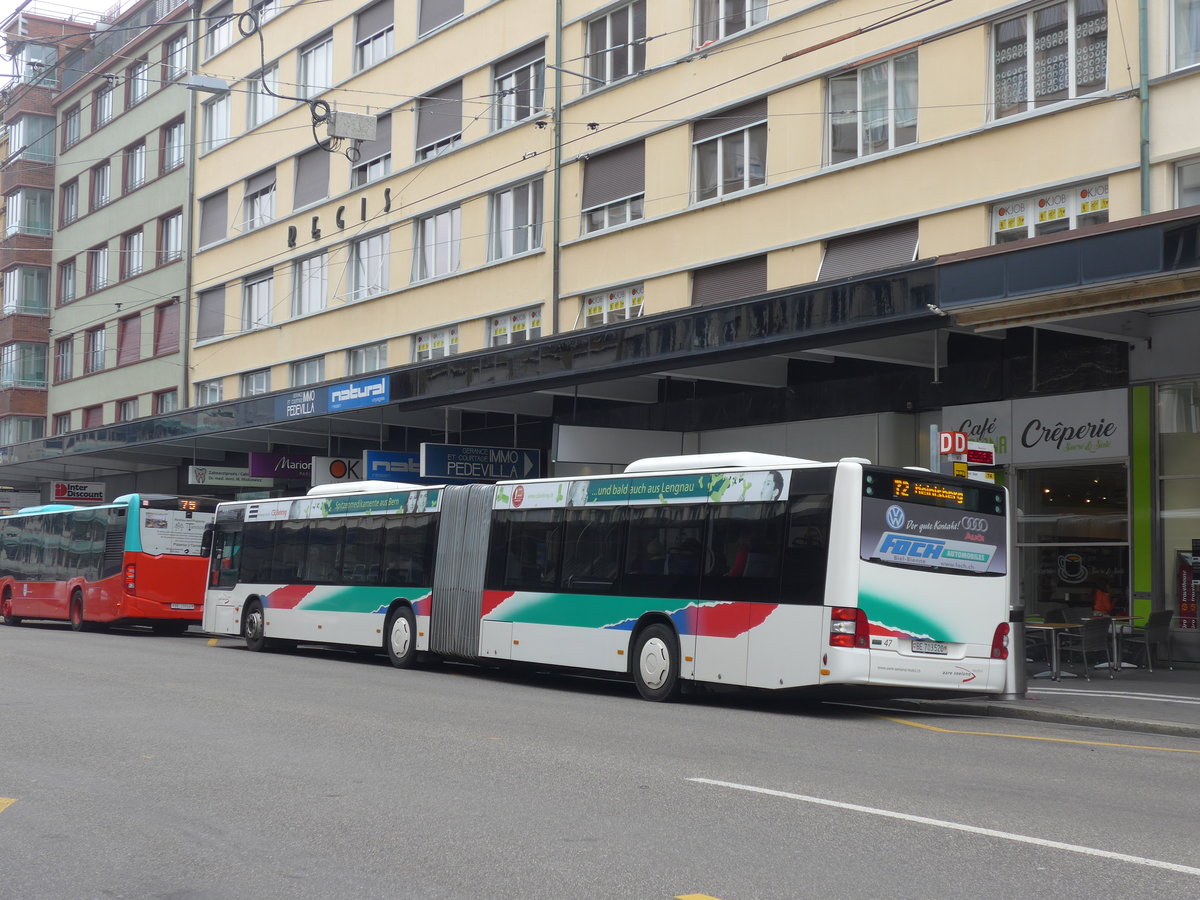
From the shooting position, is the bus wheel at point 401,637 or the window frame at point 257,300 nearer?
the bus wheel at point 401,637

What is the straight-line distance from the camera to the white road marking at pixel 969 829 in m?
6.62

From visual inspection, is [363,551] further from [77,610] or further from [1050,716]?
[77,610]

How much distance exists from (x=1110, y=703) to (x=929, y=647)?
2327 millimetres

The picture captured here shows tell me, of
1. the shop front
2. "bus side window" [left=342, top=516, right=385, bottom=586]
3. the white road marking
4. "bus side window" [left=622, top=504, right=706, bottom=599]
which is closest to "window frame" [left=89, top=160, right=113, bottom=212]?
"bus side window" [left=342, top=516, right=385, bottom=586]

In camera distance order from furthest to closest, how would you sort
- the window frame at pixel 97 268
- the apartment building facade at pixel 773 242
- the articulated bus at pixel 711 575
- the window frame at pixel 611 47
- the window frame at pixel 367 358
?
1. the window frame at pixel 97 268
2. the window frame at pixel 367 358
3. the window frame at pixel 611 47
4. the apartment building facade at pixel 773 242
5. the articulated bus at pixel 711 575

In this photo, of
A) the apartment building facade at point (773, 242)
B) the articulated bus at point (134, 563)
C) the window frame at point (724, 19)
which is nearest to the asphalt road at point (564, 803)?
the apartment building facade at point (773, 242)

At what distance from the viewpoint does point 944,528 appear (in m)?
14.7

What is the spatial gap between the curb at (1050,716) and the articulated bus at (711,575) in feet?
1.05

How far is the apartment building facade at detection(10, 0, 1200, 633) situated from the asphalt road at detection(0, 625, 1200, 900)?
22.7 ft

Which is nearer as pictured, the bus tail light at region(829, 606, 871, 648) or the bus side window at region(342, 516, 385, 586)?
the bus tail light at region(829, 606, 871, 648)

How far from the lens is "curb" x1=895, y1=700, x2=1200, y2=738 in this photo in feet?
43.5

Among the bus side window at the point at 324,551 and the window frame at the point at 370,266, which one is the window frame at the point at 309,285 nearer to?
the window frame at the point at 370,266

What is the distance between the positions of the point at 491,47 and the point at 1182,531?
65.6 ft

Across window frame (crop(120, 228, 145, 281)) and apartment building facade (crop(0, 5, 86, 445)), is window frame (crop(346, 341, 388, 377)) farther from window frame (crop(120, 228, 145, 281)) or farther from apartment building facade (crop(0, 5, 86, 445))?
apartment building facade (crop(0, 5, 86, 445))
